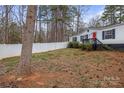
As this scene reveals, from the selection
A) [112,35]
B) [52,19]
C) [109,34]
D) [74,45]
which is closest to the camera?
[112,35]

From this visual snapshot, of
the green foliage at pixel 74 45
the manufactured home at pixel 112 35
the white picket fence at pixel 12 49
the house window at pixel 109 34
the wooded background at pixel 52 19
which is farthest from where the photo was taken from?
the green foliage at pixel 74 45

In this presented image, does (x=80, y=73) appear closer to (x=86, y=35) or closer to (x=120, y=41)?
(x=120, y=41)

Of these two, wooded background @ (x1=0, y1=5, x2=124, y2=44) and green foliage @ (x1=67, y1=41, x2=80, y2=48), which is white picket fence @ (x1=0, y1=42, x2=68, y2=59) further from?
green foliage @ (x1=67, y1=41, x2=80, y2=48)

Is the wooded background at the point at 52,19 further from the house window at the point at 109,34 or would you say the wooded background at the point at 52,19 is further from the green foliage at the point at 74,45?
the house window at the point at 109,34

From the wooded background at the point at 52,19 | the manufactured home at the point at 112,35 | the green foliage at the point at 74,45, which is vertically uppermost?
the wooded background at the point at 52,19

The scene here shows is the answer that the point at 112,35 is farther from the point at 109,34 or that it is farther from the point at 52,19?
the point at 52,19

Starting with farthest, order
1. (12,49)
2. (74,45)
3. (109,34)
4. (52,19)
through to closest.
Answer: (52,19), (74,45), (109,34), (12,49)

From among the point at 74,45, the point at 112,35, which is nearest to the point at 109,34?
the point at 112,35

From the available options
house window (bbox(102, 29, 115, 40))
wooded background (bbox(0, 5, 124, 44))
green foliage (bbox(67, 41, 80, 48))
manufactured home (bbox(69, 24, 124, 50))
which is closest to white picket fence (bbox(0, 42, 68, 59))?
wooded background (bbox(0, 5, 124, 44))

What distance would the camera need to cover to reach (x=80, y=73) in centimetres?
709

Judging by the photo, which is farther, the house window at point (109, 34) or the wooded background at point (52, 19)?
the wooded background at point (52, 19)

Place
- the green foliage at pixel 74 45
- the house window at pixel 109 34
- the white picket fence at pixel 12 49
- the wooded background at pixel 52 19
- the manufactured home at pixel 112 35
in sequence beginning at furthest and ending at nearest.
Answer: the green foliage at pixel 74 45, the wooded background at pixel 52 19, the house window at pixel 109 34, the manufactured home at pixel 112 35, the white picket fence at pixel 12 49

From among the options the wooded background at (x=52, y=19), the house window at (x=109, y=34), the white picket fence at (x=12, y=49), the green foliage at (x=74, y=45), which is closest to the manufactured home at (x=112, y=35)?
the house window at (x=109, y=34)

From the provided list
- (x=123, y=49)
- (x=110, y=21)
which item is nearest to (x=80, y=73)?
(x=123, y=49)
